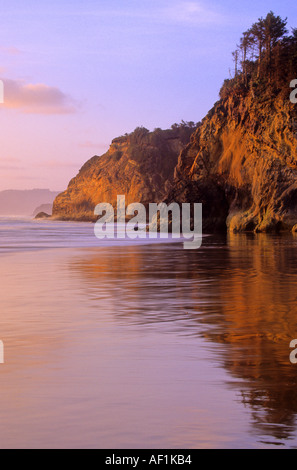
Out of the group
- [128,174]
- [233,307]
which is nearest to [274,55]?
[233,307]

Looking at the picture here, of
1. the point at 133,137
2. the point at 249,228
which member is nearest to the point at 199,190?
the point at 249,228

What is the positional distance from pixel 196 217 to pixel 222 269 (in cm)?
3930

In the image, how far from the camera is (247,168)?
5969cm

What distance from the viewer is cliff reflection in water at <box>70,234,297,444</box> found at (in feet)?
18.5

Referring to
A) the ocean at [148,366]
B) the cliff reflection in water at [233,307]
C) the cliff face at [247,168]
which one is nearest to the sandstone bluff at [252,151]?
the cliff face at [247,168]

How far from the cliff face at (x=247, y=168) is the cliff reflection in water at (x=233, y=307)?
2866cm

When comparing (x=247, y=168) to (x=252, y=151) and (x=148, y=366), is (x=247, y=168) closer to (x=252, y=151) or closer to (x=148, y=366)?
(x=252, y=151)

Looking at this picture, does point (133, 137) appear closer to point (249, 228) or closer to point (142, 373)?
point (249, 228)

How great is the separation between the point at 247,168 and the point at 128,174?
3140 inches

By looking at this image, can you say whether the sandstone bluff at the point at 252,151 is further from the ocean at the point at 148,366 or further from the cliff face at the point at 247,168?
the ocean at the point at 148,366

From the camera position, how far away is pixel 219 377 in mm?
6184

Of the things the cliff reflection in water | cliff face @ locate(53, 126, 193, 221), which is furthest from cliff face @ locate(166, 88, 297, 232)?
cliff face @ locate(53, 126, 193, 221)

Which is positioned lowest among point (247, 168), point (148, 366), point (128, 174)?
point (148, 366)

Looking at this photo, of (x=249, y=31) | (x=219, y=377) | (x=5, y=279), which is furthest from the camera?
(x=249, y=31)
